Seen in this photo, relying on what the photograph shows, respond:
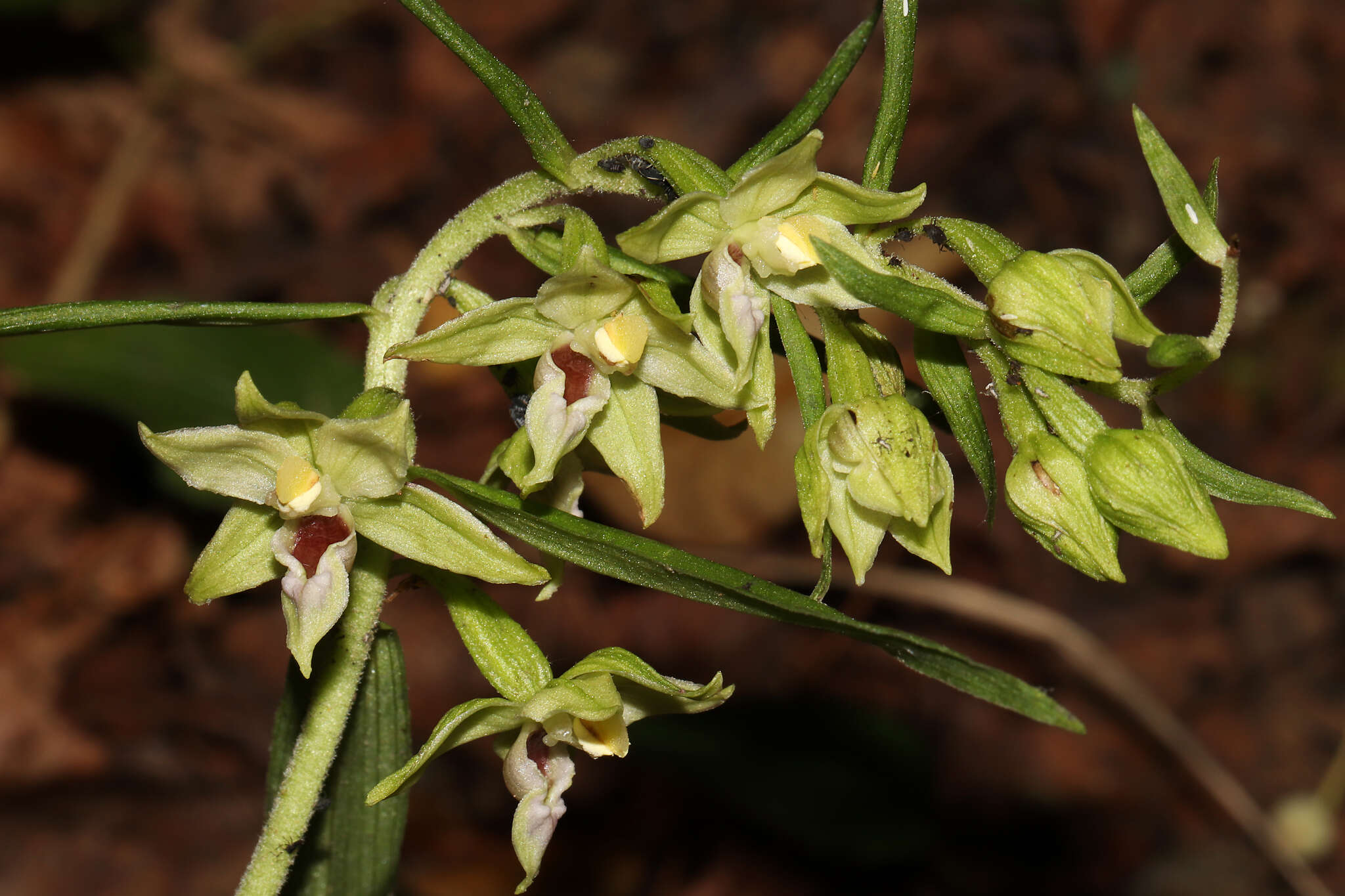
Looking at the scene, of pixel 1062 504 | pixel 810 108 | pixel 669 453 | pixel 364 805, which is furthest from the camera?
pixel 669 453

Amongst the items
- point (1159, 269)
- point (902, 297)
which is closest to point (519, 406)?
point (902, 297)

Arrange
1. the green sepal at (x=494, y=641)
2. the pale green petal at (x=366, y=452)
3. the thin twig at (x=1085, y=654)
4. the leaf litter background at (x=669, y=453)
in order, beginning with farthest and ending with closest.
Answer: the thin twig at (x=1085, y=654)
the leaf litter background at (x=669, y=453)
the green sepal at (x=494, y=641)
the pale green petal at (x=366, y=452)

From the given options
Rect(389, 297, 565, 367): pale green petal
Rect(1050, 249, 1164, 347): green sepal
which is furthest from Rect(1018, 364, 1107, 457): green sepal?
Rect(389, 297, 565, 367): pale green petal

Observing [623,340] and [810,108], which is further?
[810,108]

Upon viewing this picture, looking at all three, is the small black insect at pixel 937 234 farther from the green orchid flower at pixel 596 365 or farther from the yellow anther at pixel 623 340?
the yellow anther at pixel 623 340

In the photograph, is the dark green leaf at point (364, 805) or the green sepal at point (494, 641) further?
the dark green leaf at point (364, 805)

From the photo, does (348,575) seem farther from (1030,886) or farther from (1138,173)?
(1138,173)

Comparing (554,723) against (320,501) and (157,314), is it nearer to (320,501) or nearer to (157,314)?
(320,501)

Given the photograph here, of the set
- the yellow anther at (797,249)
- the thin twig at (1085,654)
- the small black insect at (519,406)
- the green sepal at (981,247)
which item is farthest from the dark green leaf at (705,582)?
the thin twig at (1085,654)
